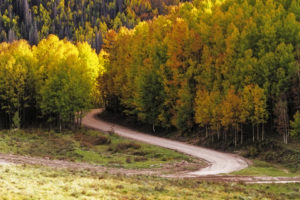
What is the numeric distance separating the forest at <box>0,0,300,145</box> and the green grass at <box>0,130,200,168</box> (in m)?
6.08

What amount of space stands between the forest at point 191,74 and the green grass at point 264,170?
4109 mm

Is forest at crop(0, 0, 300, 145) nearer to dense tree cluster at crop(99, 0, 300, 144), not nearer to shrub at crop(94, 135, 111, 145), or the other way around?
dense tree cluster at crop(99, 0, 300, 144)

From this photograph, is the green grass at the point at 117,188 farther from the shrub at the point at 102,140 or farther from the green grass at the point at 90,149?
the shrub at the point at 102,140

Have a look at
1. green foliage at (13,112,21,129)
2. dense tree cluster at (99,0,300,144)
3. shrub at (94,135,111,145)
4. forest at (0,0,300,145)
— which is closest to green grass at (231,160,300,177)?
forest at (0,0,300,145)

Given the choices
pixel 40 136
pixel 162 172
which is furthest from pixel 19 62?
pixel 162 172

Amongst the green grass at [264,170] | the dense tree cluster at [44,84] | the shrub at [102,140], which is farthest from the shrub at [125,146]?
the dense tree cluster at [44,84]

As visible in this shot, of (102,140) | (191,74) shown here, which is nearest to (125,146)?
(102,140)

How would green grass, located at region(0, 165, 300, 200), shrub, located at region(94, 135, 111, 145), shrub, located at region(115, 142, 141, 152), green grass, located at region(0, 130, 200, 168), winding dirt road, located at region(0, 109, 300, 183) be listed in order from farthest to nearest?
shrub, located at region(94, 135, 111, 145)
shrub, located at region(115, 142, 141, 152)
green grass, located at region(0, 130, 200, 168)
winding dirt road, located at region(0, 109, 300, 183)
green grass, located at region(0, 165, 300, 200)

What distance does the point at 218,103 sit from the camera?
1802 inches

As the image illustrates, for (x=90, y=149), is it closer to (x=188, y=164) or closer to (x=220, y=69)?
(x=188, y=164)

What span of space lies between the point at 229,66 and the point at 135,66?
19683 mm

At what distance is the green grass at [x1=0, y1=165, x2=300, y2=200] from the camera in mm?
18539

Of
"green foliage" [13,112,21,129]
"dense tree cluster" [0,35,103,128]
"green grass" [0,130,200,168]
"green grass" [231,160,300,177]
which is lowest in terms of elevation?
"green grass" [231,160,300,177]

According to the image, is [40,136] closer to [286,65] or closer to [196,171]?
[196,171]
